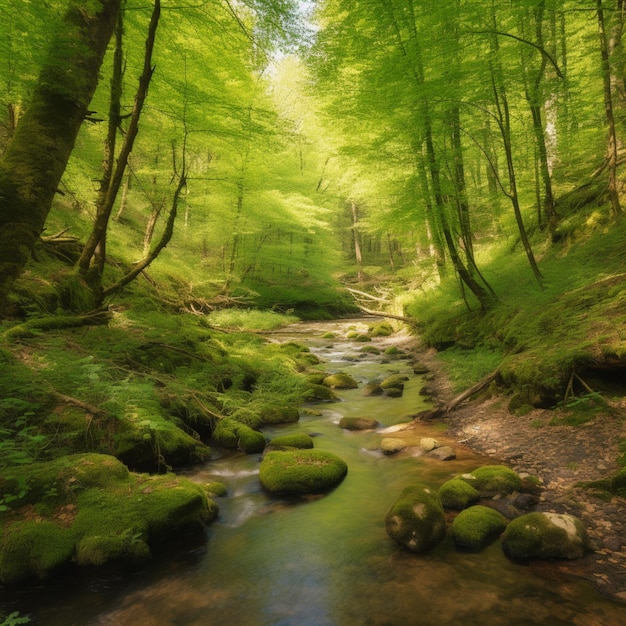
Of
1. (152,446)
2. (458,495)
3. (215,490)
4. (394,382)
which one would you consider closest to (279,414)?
(215,490)

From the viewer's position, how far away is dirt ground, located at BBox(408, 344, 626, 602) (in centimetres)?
271

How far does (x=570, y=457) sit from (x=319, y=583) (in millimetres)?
2894

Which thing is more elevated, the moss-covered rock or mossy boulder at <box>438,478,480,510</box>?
mossy boulder at <box>438,478,480,510</box>

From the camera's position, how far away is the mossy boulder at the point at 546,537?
9.28 feet

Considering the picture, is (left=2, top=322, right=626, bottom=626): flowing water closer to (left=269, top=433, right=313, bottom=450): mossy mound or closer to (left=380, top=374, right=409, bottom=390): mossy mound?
(left=269, top=433, right=313, bottom=450): mossy mound

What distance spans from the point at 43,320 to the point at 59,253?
2.87m

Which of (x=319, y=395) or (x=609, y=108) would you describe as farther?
(x=319, y=395)

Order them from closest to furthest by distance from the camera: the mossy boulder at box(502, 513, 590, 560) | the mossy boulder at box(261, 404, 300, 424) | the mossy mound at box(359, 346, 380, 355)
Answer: the mossy boulder at box(502, 513, 590, 560)
the mossy boulder at box(261, 404, 300, 424)
the mossy mound at box(359, 346, 380, 355)

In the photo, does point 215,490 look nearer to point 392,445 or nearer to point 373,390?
point 392,445

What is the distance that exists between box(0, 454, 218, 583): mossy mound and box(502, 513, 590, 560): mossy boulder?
287 centimetres

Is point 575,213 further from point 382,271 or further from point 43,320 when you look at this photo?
point 382,271

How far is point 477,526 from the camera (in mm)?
3244

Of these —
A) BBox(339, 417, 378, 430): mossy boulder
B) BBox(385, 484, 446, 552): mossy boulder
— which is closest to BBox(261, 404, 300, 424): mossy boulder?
BBox(339, 417, 378, 430): mossy boulder

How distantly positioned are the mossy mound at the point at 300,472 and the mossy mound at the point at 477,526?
1.60 meters
